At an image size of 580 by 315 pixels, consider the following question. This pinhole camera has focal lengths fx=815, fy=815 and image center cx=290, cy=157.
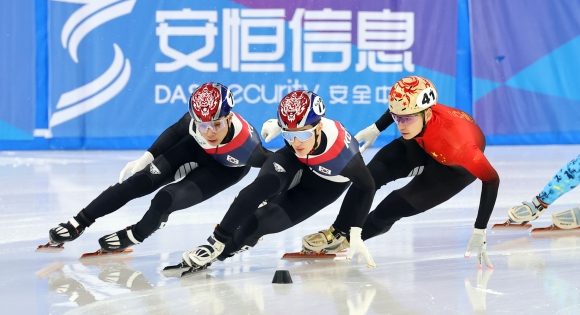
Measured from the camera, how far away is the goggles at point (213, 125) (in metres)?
4.18

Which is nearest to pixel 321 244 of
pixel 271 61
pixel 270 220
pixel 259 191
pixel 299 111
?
pixel 270 220

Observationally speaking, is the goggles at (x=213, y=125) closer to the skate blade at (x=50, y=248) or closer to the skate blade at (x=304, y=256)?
the skate blade at (x=304, y=256)

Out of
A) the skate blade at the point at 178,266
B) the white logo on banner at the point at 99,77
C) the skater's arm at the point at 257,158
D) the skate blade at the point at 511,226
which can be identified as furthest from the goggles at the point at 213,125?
the white logo on banner at the point at 99,77

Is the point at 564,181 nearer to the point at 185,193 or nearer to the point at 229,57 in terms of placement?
the point at 185,193

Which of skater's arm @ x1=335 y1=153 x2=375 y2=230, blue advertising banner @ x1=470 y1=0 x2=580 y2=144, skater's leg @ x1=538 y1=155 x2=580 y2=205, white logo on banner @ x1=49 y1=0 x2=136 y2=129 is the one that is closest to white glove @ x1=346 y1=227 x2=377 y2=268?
skater's arm @ x1=335 y1=153 x2=375 y2=230

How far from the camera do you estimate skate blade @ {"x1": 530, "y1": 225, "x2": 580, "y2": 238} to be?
5.12 meters

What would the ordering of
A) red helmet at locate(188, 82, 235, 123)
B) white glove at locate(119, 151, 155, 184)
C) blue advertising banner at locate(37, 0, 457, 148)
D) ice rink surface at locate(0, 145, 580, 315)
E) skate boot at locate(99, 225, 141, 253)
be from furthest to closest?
blue advertising banner at locate(37, 0, 457, 148) → white glove at locate(119, 151, 155, 184) → skate boot at locate(99, 225, 141, 253) → red helmet at locate(188, 82, 235, 123) → ice rink surface at locate(0, 145, 580, 315)

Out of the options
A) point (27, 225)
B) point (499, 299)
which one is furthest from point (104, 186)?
point (499, 299)

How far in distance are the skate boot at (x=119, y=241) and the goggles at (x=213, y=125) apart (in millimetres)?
680

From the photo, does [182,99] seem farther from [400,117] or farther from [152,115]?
[400,117]

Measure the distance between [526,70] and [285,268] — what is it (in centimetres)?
706

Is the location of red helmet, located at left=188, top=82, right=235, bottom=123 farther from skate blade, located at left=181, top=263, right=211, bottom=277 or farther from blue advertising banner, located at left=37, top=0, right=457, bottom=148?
blue advertising banner, located at left=37, top=0, right=457, bottom=148

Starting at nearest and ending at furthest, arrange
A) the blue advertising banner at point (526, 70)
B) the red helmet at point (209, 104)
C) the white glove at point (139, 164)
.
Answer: the red helmet at point (209, 104)
the white glove at point (139, 164)
the blue advertising banner at point (526, 70)

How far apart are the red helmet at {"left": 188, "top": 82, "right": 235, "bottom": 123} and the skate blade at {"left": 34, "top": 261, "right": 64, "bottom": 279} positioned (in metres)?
1.02
